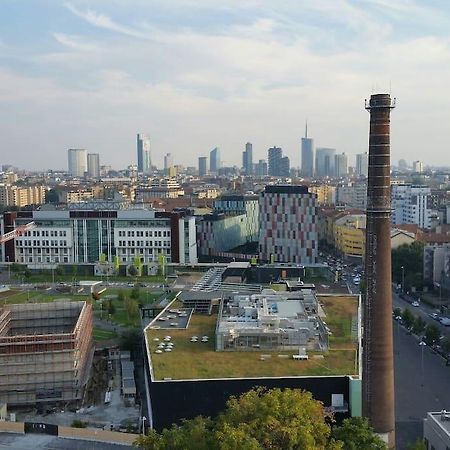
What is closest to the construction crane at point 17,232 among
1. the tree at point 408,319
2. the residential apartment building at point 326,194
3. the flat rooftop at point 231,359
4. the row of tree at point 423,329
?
the flat rooftop at point 231,359

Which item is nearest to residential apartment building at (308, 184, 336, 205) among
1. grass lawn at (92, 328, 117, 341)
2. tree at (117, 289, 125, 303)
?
tree at (117, 289, 125, 303)

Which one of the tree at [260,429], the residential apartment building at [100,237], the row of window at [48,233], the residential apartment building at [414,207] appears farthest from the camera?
the residential apartment building at [414,207]

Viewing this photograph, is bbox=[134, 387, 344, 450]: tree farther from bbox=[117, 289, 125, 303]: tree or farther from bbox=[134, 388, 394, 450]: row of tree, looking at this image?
bbox=[117, 289, 125, 303]: tree

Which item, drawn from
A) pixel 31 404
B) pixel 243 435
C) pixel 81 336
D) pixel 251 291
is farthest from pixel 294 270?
pixel 243 435

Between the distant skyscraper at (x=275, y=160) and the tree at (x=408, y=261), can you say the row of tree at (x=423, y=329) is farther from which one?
the distant skyscraper at (x=275, y=160)

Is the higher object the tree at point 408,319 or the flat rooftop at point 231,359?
the flat rooftop at point 231,359

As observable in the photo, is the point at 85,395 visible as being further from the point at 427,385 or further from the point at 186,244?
the point at 186,244
